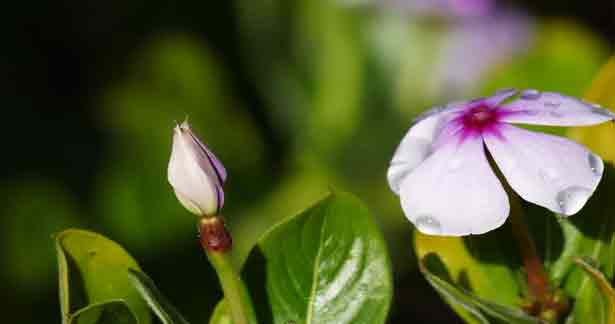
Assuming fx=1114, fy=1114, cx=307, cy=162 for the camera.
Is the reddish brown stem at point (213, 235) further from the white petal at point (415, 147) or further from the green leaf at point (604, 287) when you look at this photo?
the green leaf at point (604, 287)

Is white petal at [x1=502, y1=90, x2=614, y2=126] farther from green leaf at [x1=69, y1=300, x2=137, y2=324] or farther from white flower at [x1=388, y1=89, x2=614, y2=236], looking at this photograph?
green leaf at [x1=69, y1=300, x2=137, y2=324]

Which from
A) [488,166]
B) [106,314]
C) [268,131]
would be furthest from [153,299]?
[268,131]

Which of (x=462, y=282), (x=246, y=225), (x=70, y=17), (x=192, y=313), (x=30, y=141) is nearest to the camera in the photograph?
(x=462, y=282)

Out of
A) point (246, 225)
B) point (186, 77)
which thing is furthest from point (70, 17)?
point (246, 225)

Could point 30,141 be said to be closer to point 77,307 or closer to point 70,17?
point 70,17

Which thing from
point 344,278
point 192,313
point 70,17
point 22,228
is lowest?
point 192,313

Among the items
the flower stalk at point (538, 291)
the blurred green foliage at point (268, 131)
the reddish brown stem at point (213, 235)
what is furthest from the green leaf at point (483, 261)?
the blurred green foliage at point (268, 131)

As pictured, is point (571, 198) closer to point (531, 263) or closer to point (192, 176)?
point (531, 263)
